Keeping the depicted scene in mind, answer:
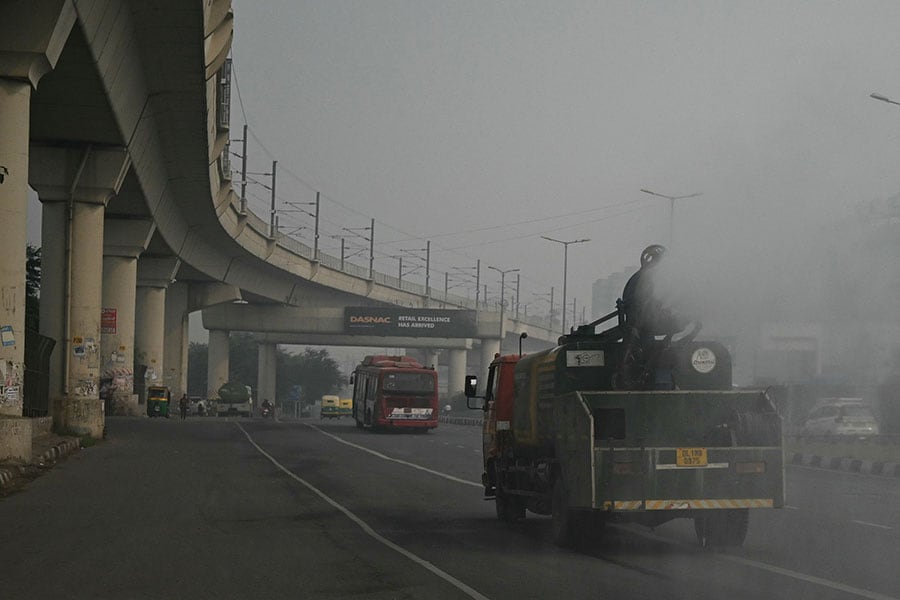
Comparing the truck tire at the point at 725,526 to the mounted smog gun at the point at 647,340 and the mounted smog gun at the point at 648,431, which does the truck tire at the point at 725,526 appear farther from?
the mounted smog gun at the point at 647,340

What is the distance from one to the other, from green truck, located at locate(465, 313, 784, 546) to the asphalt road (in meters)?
0.52

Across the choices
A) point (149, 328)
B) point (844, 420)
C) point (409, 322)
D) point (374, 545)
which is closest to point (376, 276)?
point (409, 322)

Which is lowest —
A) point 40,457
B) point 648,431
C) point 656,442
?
point 40,457

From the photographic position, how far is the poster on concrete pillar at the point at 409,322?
306 feet

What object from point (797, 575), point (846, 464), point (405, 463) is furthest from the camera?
point (846, 464)

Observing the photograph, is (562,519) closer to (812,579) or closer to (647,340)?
(647,340)

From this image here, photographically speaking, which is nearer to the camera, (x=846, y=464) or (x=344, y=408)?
Result: (x=846, y=464)

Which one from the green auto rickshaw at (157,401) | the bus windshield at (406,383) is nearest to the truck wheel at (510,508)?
the bus windshield at (406,383)

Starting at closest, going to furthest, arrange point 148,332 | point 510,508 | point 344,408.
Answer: point 510,508 → point 148,332 → point 344,408

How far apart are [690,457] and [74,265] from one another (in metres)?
29.1

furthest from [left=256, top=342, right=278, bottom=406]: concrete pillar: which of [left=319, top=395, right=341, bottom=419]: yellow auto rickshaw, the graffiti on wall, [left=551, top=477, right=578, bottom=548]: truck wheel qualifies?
[left=551, top=477, right=578, bottom=548]: truck wheel

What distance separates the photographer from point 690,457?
13602mm

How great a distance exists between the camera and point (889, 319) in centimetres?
Result: 1903

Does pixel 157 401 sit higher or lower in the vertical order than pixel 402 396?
lower
